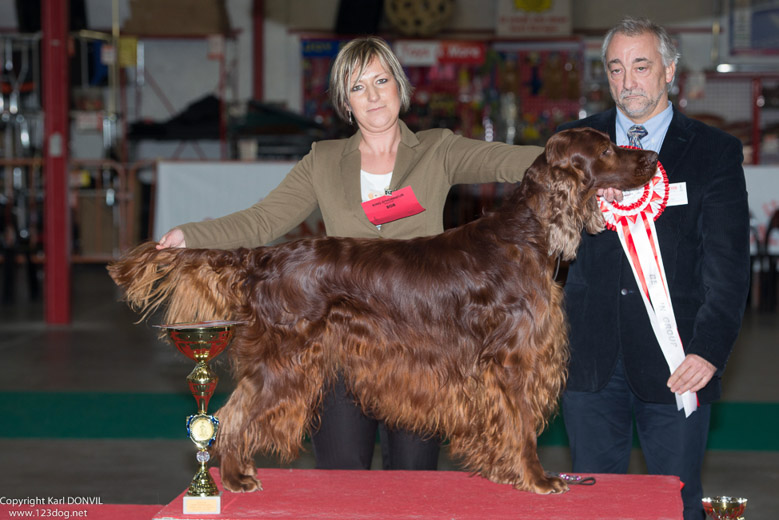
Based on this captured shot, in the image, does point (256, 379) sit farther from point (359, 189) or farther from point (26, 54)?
point (26, 54)

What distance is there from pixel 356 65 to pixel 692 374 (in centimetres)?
129

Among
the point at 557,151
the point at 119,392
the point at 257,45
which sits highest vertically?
the point at 257,45

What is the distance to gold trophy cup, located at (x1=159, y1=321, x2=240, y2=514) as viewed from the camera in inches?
81.4

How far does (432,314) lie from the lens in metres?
2.29

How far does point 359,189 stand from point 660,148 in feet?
2.93

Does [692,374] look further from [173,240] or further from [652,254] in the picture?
[173,240]

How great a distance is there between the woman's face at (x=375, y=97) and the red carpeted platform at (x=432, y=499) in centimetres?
104

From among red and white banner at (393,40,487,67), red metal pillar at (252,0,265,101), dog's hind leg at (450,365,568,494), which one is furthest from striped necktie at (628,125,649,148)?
red metal pillar at (252,0,265,101)

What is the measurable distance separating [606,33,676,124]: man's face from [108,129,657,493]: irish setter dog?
181mm

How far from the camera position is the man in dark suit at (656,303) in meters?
2.33

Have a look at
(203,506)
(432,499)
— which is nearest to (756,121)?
(432,499)

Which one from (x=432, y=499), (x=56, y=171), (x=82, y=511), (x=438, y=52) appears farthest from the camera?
(x=438, y=52)

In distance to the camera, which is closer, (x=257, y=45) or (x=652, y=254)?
(x=652, y=254)

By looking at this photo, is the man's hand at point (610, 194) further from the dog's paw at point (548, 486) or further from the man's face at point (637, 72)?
the dog's paw at point (548, 486)
